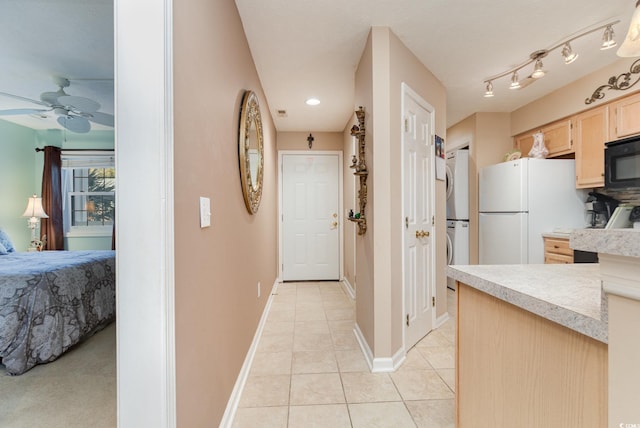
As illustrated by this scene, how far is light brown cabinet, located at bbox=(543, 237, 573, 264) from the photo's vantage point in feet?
9.17

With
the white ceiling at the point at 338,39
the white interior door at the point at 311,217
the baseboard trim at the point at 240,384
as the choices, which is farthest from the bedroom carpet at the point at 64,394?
the white interior door at the point at 311,217

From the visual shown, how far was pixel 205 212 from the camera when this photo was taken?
1200 mm

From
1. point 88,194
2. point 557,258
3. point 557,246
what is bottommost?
point 557,258

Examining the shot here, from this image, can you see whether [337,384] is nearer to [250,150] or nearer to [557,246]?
[250,150]

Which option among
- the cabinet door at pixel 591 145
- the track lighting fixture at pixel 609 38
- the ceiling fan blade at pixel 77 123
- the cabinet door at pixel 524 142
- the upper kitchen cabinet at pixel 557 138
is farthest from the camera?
the cabinet door at pixel 524 142

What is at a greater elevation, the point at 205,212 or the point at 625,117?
the point at 625,117

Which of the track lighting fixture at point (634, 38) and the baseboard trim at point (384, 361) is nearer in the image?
the track lighting fixture at point (634, 38)

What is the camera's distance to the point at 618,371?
493 millimetres

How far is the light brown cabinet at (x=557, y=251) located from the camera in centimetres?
279

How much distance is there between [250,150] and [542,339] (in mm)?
1923

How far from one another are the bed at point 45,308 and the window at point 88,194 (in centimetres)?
216

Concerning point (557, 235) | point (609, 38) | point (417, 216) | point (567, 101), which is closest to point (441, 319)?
point (417, 216)

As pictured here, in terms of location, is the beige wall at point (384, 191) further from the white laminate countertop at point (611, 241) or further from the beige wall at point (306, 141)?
the beige wall at point (306, 141)

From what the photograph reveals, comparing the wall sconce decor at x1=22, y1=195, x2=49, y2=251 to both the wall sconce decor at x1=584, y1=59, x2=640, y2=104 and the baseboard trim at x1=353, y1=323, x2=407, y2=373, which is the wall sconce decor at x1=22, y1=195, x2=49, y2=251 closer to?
the baseboard trim at x1=353, y1=323, x2=407, y2=373
